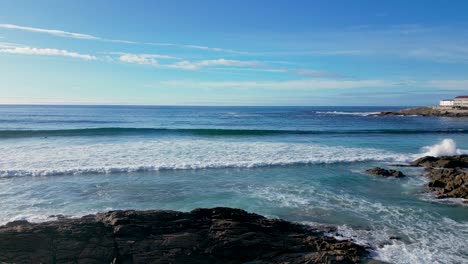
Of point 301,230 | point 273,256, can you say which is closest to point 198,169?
point 301,230

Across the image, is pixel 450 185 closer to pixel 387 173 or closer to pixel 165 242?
pixel 387 173

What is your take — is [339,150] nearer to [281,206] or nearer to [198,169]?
[198,169]

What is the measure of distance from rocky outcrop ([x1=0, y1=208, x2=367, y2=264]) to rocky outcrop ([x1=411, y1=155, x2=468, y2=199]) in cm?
645

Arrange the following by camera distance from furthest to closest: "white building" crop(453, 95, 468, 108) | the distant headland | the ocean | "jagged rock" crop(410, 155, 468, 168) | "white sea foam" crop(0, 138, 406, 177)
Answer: "white building" crop(453, 95, 468, 108), the distant headland, "jagged rock" crop(410, 155, 468, 168), "white sea foam" crop(0, 138, 406, 177), the ocean

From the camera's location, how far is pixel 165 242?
6.67 m

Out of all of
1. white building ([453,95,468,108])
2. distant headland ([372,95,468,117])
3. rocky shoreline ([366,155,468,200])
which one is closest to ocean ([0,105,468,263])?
rocky shoreline ([366,155,468,200])

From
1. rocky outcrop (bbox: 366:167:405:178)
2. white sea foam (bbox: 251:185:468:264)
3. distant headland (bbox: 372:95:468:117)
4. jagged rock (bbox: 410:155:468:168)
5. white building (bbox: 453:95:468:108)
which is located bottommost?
white sea foam (bbox: 251:185:468:264)

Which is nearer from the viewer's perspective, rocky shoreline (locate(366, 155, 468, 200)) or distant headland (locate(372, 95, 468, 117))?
rocky shoreline (locate(366, 155, 468, 200))

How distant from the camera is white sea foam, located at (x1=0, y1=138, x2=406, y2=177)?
15656mm

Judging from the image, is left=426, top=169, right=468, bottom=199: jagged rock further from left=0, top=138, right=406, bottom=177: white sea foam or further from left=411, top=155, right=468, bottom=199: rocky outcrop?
left=0, top=138, right=406, bottom=177: white sea foam

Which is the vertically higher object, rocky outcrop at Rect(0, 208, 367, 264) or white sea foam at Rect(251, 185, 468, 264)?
rocky outcrop at Rect(0, 208, 367, 264)

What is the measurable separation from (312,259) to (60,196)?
8608 mm

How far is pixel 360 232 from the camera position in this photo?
8.32 metres

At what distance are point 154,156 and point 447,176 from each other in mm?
13810
